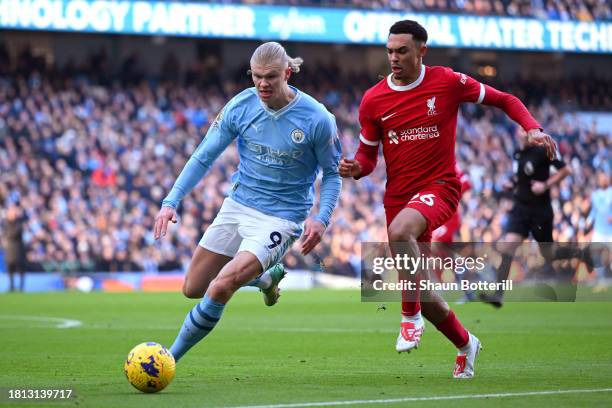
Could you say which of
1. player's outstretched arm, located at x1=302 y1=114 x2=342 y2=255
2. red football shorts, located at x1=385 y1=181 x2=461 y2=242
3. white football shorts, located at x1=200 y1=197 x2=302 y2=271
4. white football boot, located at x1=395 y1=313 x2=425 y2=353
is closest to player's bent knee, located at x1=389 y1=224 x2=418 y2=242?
red football shorts, located at x1=385 y1=181 x2=461 y2=242

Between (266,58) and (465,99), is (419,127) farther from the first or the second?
(266,58)

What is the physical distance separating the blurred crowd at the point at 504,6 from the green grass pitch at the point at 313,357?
2183 centimetres

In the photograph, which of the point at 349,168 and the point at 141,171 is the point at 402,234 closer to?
the point at 349,168

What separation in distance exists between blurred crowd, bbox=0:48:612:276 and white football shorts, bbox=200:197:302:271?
56.7 ft

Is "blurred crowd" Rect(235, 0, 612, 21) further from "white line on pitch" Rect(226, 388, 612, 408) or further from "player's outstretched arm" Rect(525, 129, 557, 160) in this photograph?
"white line on pitch" Rect(226, 388, 612, 408)

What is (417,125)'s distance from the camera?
9.00m

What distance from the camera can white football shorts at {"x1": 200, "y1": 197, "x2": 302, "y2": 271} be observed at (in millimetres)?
8523

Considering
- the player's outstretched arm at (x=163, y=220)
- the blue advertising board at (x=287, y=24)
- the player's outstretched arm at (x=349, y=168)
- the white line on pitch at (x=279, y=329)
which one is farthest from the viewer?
the blue advertising board at (x=287, y=24)

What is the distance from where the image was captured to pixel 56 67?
38531mm

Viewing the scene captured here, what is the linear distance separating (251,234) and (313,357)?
8.01 feet

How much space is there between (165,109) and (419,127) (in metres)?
28.1

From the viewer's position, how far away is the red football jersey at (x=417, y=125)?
899cm

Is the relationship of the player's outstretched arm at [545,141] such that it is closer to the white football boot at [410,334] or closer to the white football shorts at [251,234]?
the white football boot at [410,334]

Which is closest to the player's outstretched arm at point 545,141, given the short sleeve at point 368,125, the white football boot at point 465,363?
the short sleeve at point 368,125
